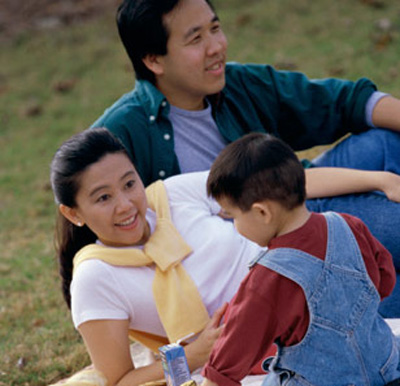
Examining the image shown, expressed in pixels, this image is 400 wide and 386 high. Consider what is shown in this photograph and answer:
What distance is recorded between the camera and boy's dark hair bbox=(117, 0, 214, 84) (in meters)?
→ 3.16

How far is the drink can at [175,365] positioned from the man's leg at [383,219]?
1006 millimetres

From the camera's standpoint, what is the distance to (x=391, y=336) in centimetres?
206

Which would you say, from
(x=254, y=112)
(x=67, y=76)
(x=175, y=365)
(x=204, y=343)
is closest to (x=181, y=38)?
(x=254, y=112)

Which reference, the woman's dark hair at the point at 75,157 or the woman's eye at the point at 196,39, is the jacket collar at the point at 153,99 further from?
the woman's dark hair at the point at 75,157

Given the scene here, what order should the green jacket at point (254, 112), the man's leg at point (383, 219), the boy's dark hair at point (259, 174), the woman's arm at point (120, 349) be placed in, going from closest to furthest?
1. the boy's dark hair at point (259, 174)
2. the woman's arm at point (120, 349)
3. the man's leg at point (383, 219)
4. the green jacket at point (254, 112)

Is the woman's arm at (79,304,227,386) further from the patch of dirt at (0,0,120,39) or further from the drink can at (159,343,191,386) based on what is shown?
→ the patch of dirt at (0,0,120,39)

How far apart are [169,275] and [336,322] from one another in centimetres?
83

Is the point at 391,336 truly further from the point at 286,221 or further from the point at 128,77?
the point at 128,77

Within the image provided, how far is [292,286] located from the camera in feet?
6.21

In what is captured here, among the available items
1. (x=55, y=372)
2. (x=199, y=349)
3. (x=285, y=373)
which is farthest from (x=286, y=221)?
(x=55, y=372)

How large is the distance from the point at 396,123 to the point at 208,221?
1073 millimetres

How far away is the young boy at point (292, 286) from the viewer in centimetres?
189

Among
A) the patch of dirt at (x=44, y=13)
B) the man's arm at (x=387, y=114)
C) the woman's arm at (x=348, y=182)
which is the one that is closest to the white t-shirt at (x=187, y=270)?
the woman's arm at (x=348, y=182)

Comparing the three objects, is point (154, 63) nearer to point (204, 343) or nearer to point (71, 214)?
point (71, 214)
